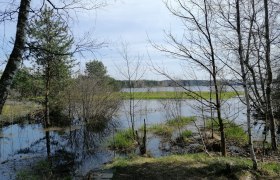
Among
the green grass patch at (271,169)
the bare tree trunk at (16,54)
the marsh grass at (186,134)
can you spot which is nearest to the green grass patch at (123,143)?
the marsh grass at (186,134)

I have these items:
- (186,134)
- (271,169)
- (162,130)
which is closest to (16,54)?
(271,169)

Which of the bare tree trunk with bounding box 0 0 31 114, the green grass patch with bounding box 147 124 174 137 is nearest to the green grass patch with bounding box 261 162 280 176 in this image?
the bare tree trunk with bounding box 0 0 31 114

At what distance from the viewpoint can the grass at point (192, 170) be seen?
8.67m

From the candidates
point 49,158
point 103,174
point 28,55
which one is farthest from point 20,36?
point 49,158

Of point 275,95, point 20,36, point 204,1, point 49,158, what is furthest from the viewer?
point 275,95

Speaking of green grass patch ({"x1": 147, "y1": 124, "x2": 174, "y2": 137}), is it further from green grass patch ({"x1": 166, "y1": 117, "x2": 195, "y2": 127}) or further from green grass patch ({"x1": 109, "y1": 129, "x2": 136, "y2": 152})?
green grass patch ({"x1": 109, "y1": 129, "x2": 136, "y2": 152})

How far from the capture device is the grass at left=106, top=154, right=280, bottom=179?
28.5 feet

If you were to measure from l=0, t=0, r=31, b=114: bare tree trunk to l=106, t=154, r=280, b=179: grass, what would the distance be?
4511 mm

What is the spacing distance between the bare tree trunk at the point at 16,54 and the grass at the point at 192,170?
451cm

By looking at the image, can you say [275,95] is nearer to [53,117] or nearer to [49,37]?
[49,37]

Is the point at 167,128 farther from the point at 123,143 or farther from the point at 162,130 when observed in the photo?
the point at 123,143

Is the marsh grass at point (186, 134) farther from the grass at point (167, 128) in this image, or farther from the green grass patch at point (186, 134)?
the grass at point (167, 128)

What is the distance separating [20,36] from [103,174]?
4982mm

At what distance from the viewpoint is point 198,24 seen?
1088cm
